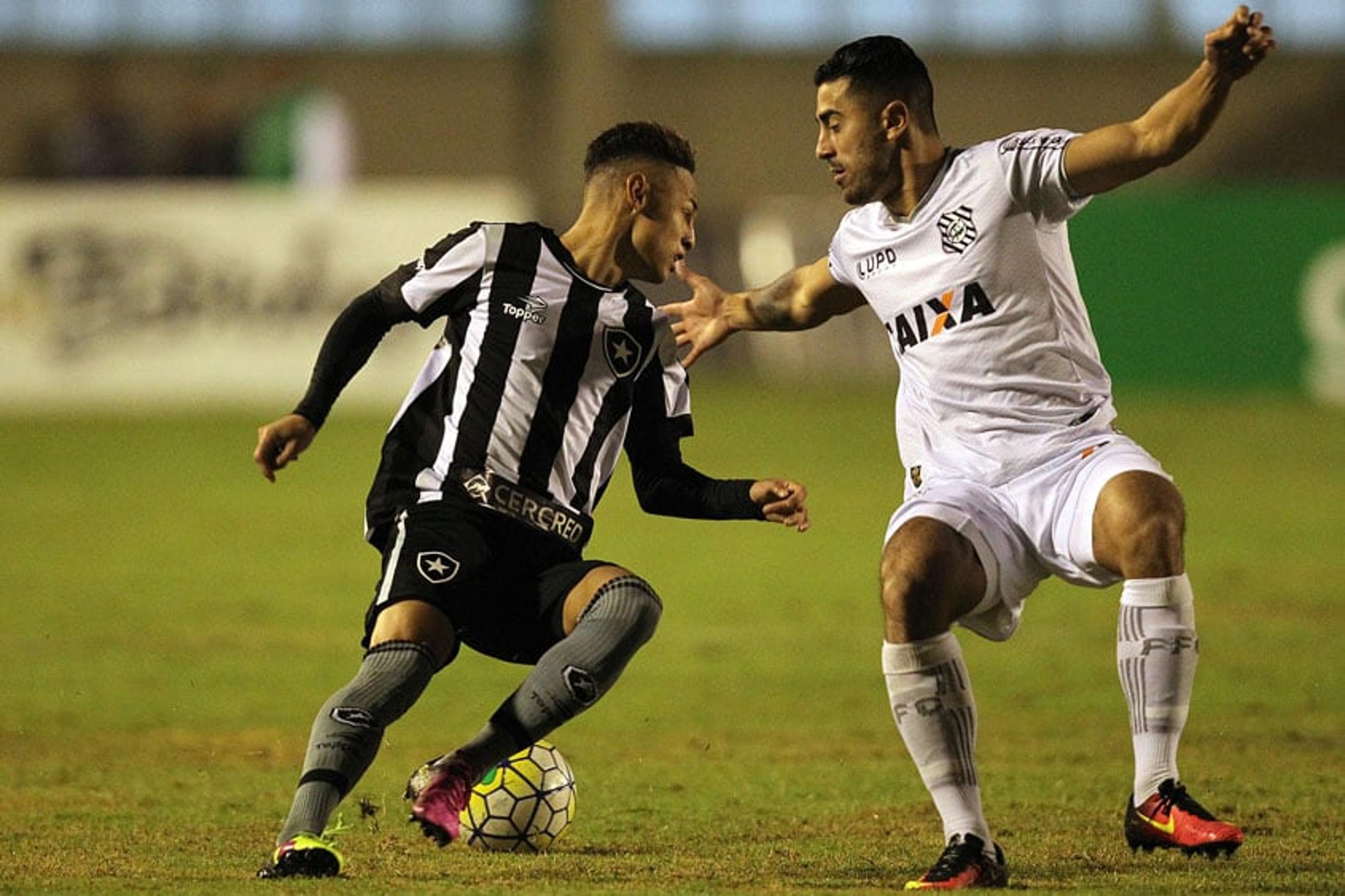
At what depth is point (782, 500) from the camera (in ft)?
19.0

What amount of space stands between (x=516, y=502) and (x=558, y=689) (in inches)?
21.1

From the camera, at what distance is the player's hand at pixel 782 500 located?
5.79 metres

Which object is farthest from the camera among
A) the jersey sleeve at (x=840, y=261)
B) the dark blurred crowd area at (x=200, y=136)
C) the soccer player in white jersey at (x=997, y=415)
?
the dark blurred crowd area at (x=200, y=136)

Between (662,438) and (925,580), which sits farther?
(662,438)

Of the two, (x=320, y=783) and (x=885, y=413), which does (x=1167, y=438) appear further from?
(x=320, y=783)

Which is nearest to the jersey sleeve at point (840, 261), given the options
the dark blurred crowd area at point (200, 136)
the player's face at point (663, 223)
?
the player's face at point (663, 223)

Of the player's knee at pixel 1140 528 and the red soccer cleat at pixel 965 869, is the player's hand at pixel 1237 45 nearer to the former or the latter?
the player's knee at pixel 1140 528

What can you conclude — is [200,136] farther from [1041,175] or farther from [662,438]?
[1041,175]

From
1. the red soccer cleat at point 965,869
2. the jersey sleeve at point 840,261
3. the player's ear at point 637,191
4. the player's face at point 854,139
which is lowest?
the red soccer cleat at point 965,869

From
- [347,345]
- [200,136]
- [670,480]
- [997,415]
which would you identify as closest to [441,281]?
[347,345]

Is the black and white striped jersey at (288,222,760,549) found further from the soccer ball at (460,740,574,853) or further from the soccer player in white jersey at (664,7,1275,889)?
the soccer ball at (460,740,574,853)

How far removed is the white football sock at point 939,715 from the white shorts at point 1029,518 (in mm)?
275

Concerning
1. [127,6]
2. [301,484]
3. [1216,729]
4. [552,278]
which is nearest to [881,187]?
[552,278]

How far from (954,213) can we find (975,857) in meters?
1.75
